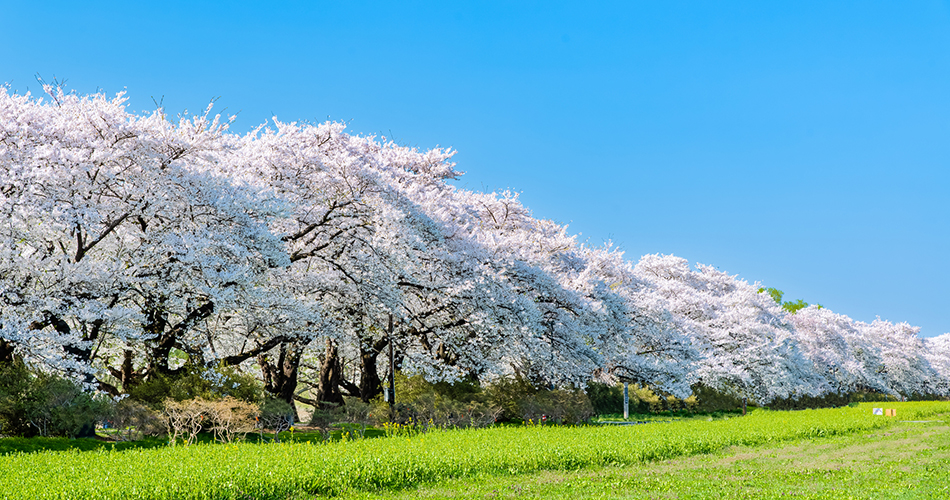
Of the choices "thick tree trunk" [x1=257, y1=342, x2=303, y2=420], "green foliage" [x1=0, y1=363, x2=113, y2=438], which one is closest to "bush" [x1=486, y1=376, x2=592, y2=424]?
"thick tree trunk" [x1=257, y1=342, x2=303, y2=420]

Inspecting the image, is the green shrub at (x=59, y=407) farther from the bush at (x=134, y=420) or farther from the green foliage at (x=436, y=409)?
the green foliage at (x=436, y=409)

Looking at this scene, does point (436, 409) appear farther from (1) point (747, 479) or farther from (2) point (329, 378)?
(1) point (747, 479)

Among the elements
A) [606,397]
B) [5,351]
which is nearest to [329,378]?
[5,351]

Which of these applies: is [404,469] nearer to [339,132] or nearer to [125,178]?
[125,178]

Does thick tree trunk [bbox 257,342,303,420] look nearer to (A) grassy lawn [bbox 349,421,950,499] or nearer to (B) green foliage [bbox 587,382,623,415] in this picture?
(A) grassy lawn [bbox 349,421,950,499]

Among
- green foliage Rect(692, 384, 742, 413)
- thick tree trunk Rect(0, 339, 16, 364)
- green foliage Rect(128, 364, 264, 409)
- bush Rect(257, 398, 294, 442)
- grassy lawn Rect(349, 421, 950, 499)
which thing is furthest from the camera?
green foliage Rect(692, 384, 742, 413)

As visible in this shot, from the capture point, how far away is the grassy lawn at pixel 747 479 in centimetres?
1105

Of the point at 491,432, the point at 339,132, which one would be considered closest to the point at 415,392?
the point at 491,432

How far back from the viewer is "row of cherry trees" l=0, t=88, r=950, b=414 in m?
16.5

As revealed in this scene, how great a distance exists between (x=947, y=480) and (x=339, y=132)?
20769mm

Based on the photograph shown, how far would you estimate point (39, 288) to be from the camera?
1669 cm

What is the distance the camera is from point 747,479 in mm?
12695

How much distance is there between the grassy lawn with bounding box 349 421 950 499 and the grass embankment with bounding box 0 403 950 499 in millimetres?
488

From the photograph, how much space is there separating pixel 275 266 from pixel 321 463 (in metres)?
8.77
